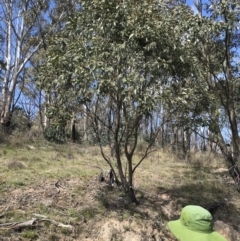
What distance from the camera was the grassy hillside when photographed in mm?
7383

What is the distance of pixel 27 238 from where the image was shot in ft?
21.6

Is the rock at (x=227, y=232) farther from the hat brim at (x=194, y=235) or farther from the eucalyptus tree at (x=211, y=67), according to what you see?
the hat brim at (x=194, y=235)

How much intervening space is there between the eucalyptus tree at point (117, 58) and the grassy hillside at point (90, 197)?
83.4 inches

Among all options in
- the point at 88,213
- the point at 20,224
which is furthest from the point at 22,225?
the point at 88,213

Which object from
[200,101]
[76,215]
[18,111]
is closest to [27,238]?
[76,215]

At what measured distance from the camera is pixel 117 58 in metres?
7.73

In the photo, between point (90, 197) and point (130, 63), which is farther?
point (90, 197)

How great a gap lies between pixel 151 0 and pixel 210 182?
7.35m

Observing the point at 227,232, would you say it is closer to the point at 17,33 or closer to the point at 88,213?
the point at 88,213

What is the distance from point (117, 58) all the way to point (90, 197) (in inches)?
147

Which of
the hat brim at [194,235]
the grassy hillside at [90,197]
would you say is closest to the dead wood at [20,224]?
the grassy hillside at [90,197]

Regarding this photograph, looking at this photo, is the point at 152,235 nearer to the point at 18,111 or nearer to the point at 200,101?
the point at 200,101

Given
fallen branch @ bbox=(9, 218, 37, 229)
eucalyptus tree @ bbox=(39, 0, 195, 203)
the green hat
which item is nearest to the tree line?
eucalyptus tree @ bbox=(39, 0, 195, 203)

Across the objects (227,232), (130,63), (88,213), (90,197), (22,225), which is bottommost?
(227,232)
